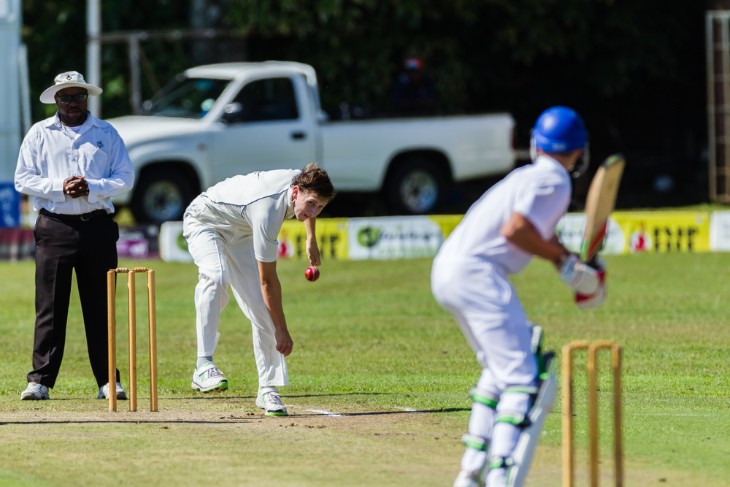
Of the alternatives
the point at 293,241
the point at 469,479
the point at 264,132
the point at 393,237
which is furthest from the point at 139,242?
the point at 469,479

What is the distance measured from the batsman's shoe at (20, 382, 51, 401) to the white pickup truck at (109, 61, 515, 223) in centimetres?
933

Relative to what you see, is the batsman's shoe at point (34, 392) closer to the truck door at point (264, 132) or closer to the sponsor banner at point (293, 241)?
the sponsor banner at point (293, 241)

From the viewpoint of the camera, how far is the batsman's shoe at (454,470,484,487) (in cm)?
626

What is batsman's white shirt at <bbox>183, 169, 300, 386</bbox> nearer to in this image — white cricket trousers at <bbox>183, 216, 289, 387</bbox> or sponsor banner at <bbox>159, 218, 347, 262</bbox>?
white cricket trousers at <bbox>183, 216, 289, 387</bbox>

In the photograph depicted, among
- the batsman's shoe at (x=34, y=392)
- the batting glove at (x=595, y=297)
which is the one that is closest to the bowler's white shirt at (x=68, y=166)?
the batsman's shoe at (x=34, y=392)

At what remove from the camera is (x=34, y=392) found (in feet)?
30.6

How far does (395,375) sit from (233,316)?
4082mm

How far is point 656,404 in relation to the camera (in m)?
9.21

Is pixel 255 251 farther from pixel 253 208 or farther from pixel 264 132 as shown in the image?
pixel 264 132

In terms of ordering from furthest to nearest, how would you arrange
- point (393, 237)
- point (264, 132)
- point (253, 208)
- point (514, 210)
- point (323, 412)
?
point (264, 132) < point (393, 237) < point (323, 412) < point (253, 208) < point (514, 210)

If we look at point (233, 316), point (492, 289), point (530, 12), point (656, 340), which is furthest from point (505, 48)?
point (492, 289)

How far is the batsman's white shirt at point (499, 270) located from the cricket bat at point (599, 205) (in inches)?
4.5

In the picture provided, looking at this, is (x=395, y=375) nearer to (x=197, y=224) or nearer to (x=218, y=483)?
(x=197, y=224)

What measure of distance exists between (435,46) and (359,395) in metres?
13.7
